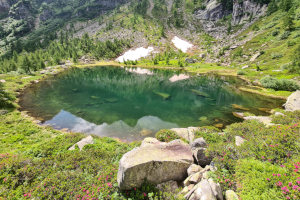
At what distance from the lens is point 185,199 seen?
24.5ft

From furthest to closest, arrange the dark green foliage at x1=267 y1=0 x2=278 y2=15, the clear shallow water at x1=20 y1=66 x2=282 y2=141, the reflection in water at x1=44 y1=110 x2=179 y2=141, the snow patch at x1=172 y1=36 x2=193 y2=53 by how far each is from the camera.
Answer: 1. the snow patch at x1=172 y1=36 x2=193 y2=53
2. the dark green foliage at x1=267 y1=0 x2=278 y2=15
3. the clear shallow water at x1=20 y1=66 x2=282 y2=141
4. the reflection in water at x1=44 y1=110 x2=179 y2=141

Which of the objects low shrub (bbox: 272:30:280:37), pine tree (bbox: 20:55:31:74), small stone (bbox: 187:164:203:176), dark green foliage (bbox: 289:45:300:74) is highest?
low shrub (bbox: 272:30:280:37)

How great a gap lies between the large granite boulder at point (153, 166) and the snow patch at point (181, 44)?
17774 centimetres

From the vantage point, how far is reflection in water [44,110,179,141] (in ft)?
81.5

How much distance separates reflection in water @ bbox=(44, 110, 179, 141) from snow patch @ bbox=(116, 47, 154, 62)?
14252 cm

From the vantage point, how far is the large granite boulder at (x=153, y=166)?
848 centimetres

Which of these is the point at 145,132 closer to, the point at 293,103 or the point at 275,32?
the point at 293,103

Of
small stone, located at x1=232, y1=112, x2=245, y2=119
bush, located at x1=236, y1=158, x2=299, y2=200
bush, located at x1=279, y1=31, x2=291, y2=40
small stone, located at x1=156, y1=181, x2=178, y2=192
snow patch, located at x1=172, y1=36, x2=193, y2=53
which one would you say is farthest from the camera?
snow patch, located at x1=172, y1=36, x2=193, y2=53

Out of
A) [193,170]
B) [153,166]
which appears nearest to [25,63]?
[153,166]

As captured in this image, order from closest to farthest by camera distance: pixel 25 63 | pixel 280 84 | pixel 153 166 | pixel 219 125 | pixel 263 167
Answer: pixel 263 167
pixel 153 166
pixel 219 125
pixel 280 84
pixel 25 63

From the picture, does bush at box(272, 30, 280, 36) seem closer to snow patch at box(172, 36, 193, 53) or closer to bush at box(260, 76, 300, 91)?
bush at box(260, 76, 300, 91)

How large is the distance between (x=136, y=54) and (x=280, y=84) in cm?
14649

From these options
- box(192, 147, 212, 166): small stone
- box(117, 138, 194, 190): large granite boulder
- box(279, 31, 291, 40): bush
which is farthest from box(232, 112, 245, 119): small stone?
box(279, 31, 291, 40): bush

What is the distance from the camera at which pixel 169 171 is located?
9.47m
